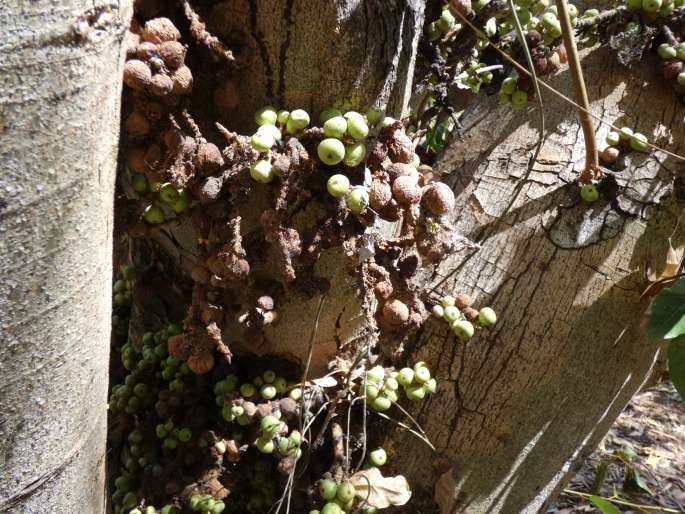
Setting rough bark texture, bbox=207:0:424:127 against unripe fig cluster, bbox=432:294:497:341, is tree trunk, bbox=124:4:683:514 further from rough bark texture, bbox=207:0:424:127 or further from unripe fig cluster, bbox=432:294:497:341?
rough bark texture, bbox=207:0:424:127

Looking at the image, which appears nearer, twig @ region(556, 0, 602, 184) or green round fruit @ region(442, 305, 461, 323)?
twig @ region(556, 0, 602, 184)

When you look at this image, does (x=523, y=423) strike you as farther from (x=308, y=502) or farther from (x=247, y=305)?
(x=247, y=305)

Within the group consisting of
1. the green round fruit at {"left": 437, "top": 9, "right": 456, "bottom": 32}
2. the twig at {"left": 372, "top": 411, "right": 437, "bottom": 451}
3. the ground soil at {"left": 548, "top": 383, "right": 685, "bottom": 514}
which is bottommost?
the ground soil at {"left": 548, "top": 383, "right": 685, "bottom": 514}

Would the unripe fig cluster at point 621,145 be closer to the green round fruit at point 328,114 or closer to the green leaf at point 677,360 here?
the green leaf at point 677,360

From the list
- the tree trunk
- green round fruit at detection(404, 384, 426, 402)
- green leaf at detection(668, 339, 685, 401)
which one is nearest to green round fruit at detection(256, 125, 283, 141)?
the tree trunk

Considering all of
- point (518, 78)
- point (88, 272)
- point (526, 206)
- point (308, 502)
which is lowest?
point (308, 502)

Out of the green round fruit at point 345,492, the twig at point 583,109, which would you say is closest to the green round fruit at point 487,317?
the twig at point 583,109

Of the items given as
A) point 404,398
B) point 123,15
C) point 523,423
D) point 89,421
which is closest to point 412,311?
point 404,398
